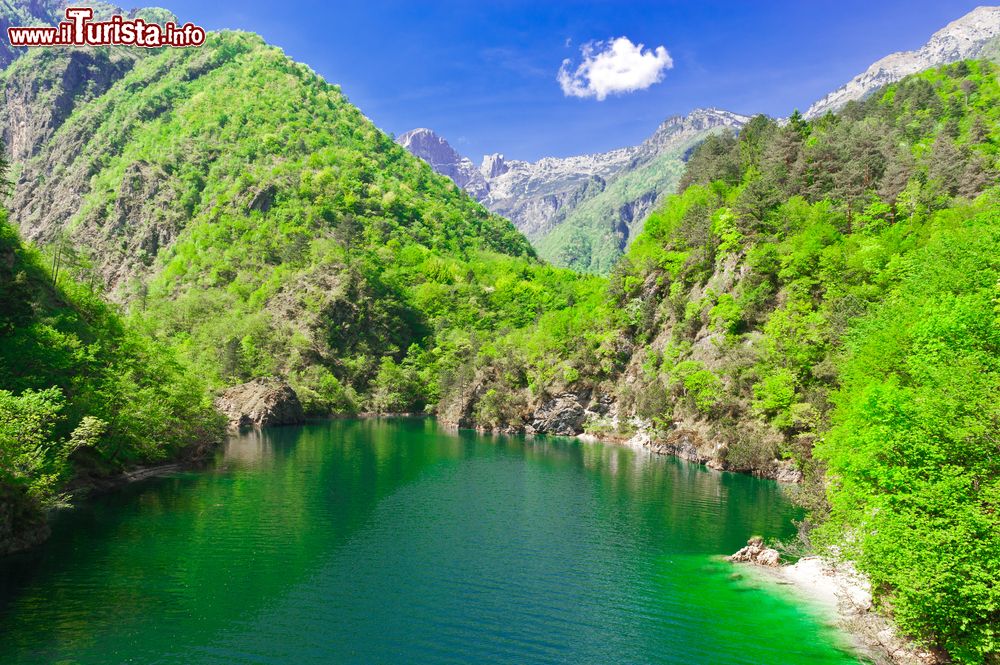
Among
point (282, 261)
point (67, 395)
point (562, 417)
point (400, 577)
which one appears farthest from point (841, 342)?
point (282, 261)

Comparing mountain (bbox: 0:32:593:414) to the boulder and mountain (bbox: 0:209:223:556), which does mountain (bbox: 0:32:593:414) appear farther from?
mountain (bbox: 0:209:223:556)

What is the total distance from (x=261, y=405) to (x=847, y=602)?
103 meters

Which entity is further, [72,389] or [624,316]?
[624,316]

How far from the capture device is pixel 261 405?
11025cm

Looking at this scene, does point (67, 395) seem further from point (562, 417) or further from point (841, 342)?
point (562, 417)

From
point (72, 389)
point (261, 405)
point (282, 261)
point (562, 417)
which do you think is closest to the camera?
point (72, 389)

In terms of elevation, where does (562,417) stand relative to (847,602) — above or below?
above

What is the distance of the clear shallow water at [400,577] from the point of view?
2594 centimetres

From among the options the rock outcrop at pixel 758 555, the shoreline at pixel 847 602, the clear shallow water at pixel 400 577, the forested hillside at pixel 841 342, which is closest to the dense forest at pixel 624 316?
the forested hillside at pixel 841 342

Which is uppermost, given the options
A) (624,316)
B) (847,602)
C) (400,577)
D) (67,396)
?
(624,316)

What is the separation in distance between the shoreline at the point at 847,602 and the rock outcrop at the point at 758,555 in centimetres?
47

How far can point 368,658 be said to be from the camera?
2473 centimetres

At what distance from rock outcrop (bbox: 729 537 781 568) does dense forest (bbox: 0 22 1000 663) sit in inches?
120

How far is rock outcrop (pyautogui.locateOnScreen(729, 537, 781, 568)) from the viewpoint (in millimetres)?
38000
